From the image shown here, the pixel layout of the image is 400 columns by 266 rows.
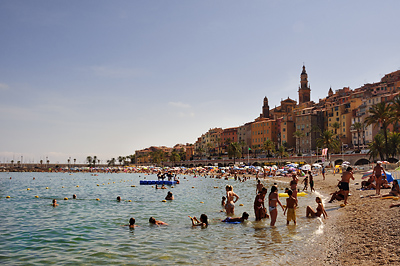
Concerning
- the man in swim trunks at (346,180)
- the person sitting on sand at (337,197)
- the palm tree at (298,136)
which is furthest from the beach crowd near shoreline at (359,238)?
the palm tree at (298,136)

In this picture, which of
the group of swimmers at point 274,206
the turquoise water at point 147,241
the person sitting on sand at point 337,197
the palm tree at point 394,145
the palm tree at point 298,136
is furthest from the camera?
the palm tree at point 298,136

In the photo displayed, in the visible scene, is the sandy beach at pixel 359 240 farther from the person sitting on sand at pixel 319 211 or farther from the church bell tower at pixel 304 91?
the church bell tower at pixel 304 91

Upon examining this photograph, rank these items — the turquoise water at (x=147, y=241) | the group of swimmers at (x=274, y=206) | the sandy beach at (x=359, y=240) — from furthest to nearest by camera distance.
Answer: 1. the group of swimmers at (x=274, y=206)
2. the turquoise water at (x=147, y=241)
3. the sandy beach at (x=359, y=240)

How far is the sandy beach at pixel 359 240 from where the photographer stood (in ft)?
25.5

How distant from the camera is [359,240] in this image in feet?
31.6

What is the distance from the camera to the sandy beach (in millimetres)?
7781

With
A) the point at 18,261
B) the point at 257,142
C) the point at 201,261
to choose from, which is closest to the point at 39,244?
the point at 18,261

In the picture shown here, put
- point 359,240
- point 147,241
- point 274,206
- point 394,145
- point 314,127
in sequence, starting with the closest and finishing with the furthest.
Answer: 1. point 359,240
2. point 147,241
3. point 274,206
4. point 394,145
5. point 314,127

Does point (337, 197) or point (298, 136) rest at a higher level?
point (298, 136)

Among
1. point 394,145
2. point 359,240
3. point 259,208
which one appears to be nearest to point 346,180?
point 259,208

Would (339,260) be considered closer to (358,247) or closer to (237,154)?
(358,247)

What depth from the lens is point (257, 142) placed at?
4825 inches

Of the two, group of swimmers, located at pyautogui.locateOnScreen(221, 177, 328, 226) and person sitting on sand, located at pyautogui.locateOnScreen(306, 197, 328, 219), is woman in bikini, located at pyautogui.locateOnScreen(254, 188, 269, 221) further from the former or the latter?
person sitting on sand, located at pyautogui.locateOnScreen(306, 197, 328, 219)

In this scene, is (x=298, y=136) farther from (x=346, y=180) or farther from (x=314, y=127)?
(x=346, y=180)
